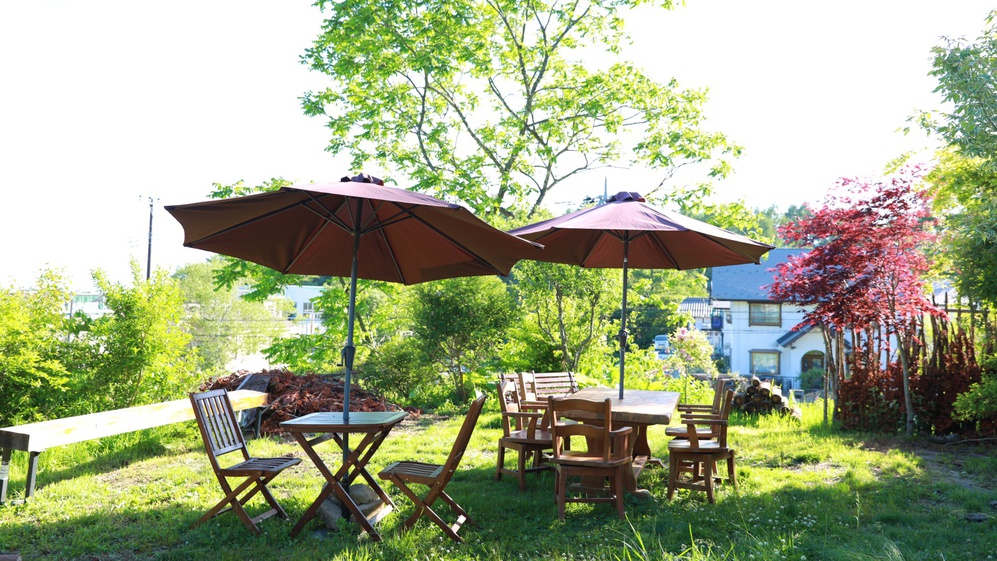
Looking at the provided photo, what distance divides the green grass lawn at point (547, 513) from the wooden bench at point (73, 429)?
290 mm

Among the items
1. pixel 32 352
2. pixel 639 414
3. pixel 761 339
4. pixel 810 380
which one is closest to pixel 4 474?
pixel 32 352

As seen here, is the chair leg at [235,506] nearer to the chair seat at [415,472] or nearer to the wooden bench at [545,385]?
the chair seat at [415,472]

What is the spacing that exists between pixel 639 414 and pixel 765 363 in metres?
31.6

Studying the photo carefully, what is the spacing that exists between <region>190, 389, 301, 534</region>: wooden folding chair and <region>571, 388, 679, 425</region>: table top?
92.6 inches

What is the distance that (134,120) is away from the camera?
59.4 feet

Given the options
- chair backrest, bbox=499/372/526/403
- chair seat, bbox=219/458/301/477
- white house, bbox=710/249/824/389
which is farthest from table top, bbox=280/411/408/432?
white house, bbox=710/249/824/389

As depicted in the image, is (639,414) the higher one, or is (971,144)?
(971,144)

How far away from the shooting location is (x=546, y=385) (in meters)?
7.66

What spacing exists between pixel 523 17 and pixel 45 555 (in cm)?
1461

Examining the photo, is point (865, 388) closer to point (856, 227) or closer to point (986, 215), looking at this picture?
point (856, 227)

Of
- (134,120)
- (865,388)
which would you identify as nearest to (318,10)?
(134,120)

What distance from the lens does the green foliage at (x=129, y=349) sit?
7754 millimetres

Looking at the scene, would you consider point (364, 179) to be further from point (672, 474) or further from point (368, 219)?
point (672, 474)

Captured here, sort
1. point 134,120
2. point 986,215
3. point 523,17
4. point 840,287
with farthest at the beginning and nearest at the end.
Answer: point 134,120 < point 523,17 < point 840,287 < point 986,215
